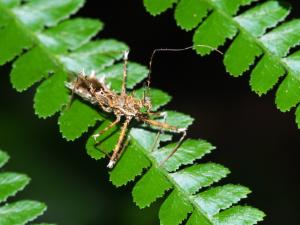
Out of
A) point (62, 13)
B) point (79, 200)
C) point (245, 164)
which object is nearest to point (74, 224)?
point (79, 200)

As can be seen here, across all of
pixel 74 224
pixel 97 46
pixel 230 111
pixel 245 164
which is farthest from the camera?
pixel 230 111

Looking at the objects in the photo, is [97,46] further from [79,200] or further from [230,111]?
[230,111]

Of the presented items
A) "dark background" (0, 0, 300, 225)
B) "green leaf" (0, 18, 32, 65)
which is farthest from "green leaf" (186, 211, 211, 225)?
"dark background" (0, 0, 300, 225)

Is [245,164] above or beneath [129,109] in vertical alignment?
beneath

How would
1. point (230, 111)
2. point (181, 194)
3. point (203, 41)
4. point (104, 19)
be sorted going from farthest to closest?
point (230, 111) → point (104, 19) → point (203, 41) → point (181, 194)

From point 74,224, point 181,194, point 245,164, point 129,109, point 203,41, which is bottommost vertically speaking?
point 245,164

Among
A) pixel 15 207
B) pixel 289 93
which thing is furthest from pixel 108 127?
pixel 289 93

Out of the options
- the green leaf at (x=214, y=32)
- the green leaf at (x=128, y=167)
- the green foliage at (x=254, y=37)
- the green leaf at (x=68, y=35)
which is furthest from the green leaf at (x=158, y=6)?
the green leaf at (x=128, y=167)
